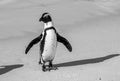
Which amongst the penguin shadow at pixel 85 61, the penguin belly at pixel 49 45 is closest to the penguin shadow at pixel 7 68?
the penguin shadow at pixel 85 61

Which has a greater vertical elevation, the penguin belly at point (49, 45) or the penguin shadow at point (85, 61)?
the penguin belly at point (49, 45)

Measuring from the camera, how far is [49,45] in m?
9.73

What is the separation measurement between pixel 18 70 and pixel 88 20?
8419 mm

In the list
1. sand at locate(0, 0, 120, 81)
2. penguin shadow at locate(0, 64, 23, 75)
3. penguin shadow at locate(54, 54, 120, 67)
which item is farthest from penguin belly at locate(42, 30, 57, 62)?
penguin shadow at locate(0, 64, 23, 75)

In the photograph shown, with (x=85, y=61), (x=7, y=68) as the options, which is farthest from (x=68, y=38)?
(x=7, y=68)

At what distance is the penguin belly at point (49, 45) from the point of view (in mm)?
9688

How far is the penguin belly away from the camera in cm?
969

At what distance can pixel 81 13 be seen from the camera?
20.0 metres

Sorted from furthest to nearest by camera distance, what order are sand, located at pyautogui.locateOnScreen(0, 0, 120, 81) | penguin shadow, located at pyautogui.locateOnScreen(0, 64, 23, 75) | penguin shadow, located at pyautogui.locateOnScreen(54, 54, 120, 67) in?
1. penguin shadow, located at pyautogui.locateOnScreen(54, 54, 120, 67)
2. penguin shadow, located at pyautogui.locateOnScreen(0, 64, 23, 75)
3. sand, located at pyautogui.locateOnScreen(0, 0, 120, 81)

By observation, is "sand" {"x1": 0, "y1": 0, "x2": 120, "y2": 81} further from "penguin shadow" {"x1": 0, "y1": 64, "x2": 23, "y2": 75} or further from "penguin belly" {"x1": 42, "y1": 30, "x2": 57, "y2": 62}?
"penguin belly" {"x1": 42, "y1": 30, "x2": 57, "y2": 62}

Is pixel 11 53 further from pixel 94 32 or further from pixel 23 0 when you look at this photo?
pixel 23 0

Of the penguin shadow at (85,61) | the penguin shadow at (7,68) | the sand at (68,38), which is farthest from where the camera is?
the penguin shadow at (85,61)

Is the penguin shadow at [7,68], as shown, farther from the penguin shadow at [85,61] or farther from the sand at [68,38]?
the penguin shadow at [85,61]

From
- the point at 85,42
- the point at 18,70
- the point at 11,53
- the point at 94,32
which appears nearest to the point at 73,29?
the point at 94,32
